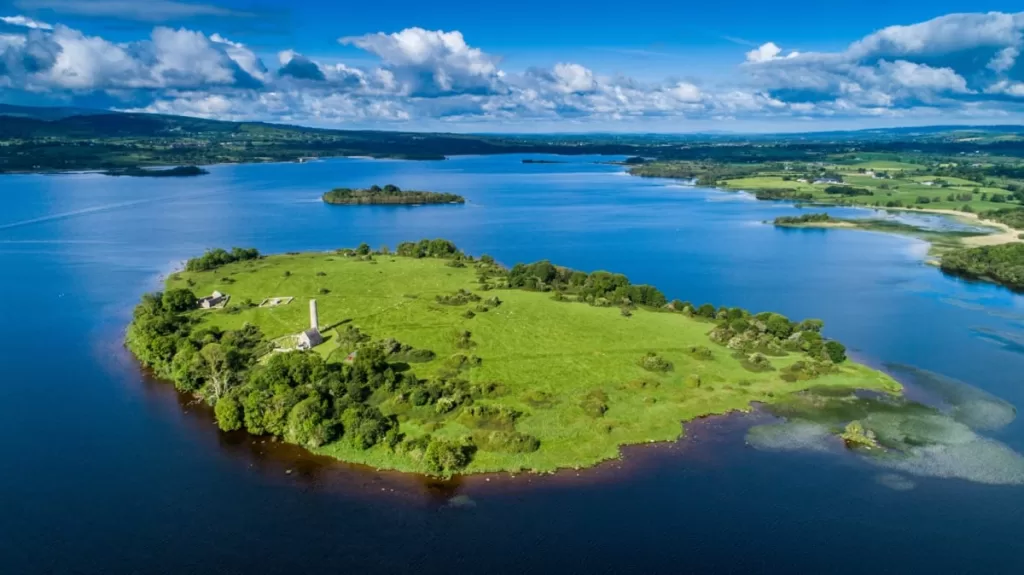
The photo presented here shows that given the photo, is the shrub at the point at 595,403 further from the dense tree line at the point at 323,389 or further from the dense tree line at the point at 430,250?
the dense tree line at the point at 430,250

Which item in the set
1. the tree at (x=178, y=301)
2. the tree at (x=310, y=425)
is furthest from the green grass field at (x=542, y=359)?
the tree at (x=178, y=301)

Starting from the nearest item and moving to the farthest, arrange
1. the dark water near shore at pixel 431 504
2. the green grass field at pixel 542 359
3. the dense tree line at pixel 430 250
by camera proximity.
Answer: the dark water near shore at pixel 431 504
the green grass field at pixel 542 359
the dense tree line at pixel 430 250

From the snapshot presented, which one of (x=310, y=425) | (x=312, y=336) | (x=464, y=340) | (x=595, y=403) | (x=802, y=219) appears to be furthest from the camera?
(x=802, y=219)

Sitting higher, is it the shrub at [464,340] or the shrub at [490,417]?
the shrub at [464,340]

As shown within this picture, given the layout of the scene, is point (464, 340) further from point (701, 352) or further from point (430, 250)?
point (430, 250)

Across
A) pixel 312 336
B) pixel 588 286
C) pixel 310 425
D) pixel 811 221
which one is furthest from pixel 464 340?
pixel 811 221

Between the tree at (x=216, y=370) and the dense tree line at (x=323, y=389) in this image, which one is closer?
the dense tree line at (x=323, y=389)

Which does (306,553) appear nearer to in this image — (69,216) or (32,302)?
(32,302)
